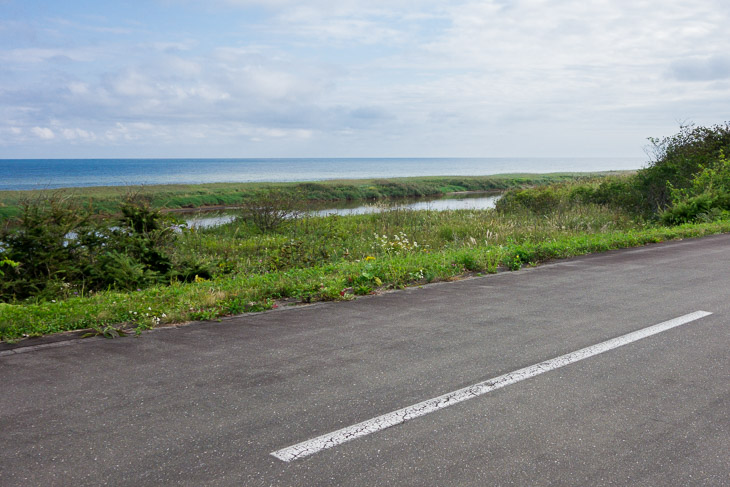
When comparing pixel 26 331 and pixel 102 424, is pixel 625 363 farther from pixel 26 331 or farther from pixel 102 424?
pixel 26 331

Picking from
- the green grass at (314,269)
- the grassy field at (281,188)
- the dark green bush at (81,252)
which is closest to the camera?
the green grass at (314,269)

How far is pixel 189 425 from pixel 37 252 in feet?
19.6

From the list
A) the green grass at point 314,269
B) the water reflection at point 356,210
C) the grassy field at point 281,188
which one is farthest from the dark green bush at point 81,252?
the grassy field at point 281,188

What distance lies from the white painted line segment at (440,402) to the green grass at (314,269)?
10.6ft

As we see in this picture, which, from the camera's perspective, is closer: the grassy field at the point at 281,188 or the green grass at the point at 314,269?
the green grass at the point at 314,269

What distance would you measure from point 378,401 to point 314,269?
5.37 metres

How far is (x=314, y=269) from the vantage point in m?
9.24

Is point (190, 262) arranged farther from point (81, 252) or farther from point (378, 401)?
point (378, 401)

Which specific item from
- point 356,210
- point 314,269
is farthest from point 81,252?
point 356,210

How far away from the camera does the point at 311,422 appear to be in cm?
368

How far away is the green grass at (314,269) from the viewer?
20.5ft

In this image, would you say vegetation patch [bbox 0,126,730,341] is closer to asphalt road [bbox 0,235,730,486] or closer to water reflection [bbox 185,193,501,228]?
asphalt road [bbox 0,235,730,486]

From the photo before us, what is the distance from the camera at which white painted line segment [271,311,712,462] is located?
3.34m

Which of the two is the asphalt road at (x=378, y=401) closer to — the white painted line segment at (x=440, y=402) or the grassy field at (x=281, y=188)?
the white painted line segment at (x=440, y=402)
